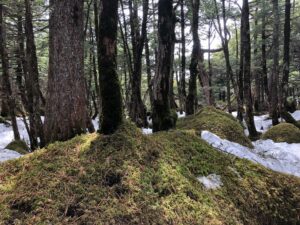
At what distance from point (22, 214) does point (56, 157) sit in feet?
2.75

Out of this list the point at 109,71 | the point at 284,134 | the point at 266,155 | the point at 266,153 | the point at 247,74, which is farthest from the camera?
the point at 247,74

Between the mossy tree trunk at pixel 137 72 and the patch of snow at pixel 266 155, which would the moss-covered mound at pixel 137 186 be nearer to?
the patch of snow at pixel 266 155

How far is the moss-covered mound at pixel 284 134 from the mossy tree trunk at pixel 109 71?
24.0 ft

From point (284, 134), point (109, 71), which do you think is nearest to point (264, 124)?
point (284, 134)

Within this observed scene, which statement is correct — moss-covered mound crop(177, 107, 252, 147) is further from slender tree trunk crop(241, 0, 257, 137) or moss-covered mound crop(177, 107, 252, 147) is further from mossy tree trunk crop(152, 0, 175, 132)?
slender tree trunk crop(241, 0, 257, 137)

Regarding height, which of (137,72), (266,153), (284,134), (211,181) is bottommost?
(284,134)

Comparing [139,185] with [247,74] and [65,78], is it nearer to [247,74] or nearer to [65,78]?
[65,78]

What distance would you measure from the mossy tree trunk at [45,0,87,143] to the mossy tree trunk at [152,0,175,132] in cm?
130

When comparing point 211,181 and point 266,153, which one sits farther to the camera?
point 266,153

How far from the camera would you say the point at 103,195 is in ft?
11.2

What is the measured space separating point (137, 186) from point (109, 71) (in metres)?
1.45

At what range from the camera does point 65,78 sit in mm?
5746

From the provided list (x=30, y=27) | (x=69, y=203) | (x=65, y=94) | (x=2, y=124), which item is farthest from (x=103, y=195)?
(x=2, y=124)

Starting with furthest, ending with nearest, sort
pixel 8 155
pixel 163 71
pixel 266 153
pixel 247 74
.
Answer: pixel 247 74, pixel 8 155, pixel 266 153, pixel 163 71
